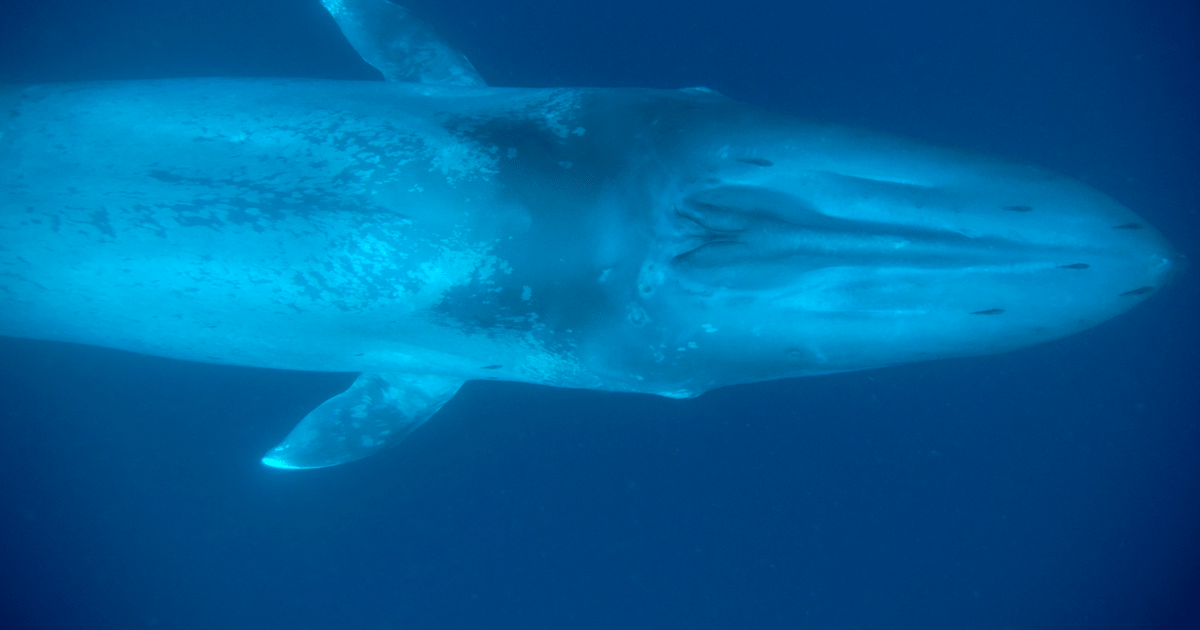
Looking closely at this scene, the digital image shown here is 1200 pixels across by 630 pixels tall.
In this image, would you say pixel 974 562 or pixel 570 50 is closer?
pixel 570 50

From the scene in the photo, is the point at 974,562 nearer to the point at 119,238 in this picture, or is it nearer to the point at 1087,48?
the point at 1087,48

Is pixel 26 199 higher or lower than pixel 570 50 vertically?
lower

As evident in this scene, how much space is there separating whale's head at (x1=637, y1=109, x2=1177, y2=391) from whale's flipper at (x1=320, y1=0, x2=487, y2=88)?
3.04 meters

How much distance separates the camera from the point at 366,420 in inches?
227

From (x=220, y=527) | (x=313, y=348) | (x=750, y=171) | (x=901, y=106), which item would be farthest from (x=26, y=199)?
(x=901, y=106)

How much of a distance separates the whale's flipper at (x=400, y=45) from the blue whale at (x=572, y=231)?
1.69 metres

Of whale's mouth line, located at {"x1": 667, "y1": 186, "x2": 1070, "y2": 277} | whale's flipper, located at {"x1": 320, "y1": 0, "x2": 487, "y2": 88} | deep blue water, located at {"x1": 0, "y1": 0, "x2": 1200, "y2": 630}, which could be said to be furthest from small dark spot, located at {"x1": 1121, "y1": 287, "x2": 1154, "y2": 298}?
whale's flipper, located at {"x1": 320, "y1": 0, "x2": 487, "y2": 88}

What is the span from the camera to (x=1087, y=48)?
378 inches

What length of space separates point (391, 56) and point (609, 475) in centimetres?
624

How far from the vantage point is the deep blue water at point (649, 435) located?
8531 millimetres

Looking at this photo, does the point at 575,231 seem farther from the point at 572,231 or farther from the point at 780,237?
the point at 780,237

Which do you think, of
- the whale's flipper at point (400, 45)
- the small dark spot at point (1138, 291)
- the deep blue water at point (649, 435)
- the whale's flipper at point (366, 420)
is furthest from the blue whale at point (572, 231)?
the deep blue water at point (649, 435)

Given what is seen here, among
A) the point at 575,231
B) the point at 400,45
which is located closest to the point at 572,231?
the point at 575,231

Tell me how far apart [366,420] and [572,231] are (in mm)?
2721
